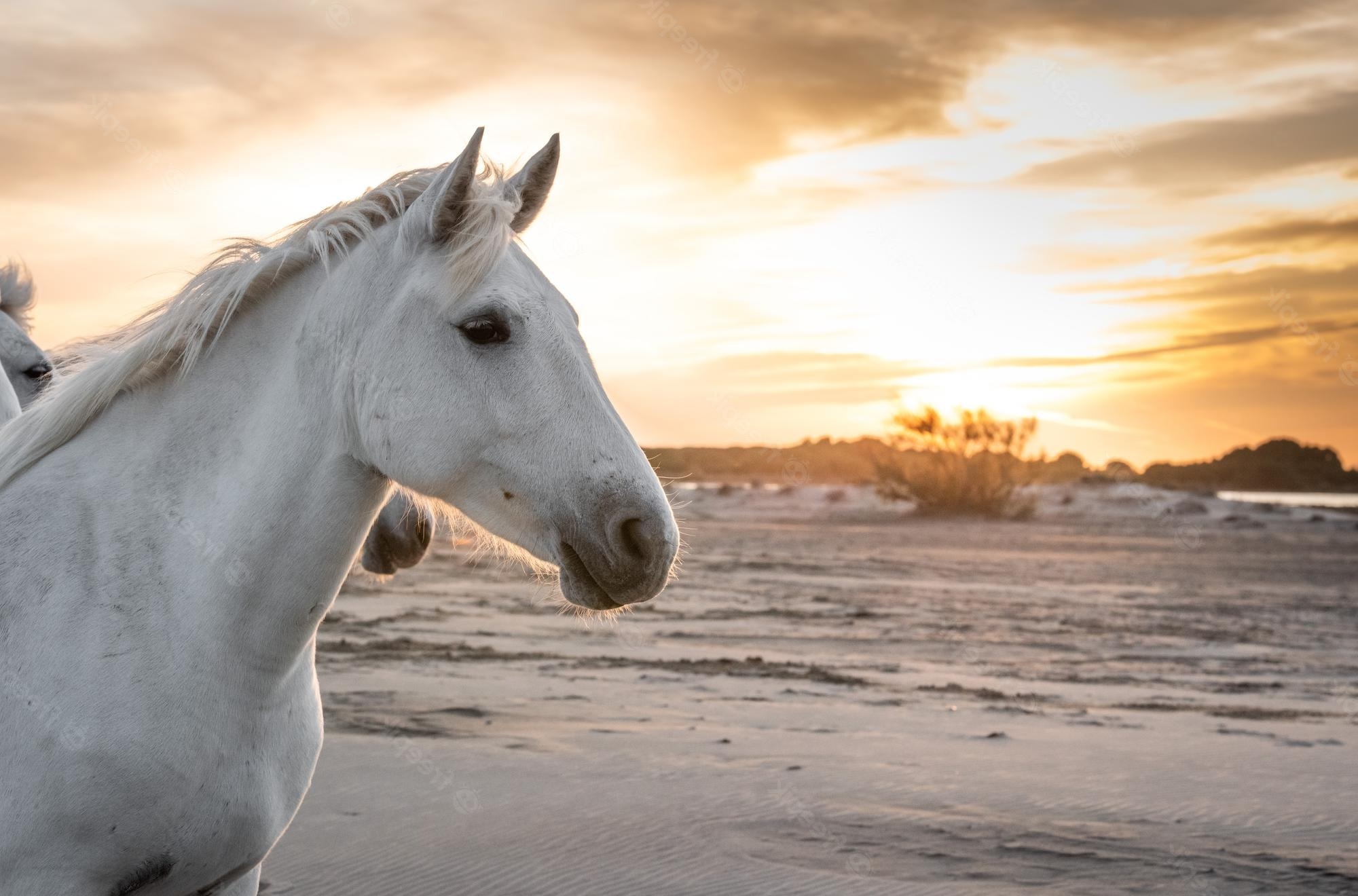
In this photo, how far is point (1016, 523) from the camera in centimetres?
2727

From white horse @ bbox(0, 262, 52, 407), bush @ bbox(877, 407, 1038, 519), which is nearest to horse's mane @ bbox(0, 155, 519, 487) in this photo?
white horse @ bbox(0, 262, 52, 407)

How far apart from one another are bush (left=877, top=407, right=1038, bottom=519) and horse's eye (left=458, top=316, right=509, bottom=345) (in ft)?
90.3

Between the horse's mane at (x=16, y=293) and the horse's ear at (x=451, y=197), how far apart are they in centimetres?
332

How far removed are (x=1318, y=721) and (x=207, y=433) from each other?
7224 millimetres

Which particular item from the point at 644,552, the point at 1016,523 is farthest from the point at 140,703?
the point at 1016,523

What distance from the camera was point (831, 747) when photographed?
5902 mm

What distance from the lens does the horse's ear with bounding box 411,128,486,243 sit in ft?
6.07

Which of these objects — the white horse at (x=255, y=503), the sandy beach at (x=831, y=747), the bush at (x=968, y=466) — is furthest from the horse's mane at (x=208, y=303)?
the bush at (x=968, y=466)

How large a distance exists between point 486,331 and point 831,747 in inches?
181

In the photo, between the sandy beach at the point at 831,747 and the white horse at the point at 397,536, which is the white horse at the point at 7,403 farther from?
the sandy beach at the point at 831,747

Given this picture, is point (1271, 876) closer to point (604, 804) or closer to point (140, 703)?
point (604, 804)

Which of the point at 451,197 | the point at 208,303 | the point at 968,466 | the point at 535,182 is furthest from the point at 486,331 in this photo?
the point at 968,466

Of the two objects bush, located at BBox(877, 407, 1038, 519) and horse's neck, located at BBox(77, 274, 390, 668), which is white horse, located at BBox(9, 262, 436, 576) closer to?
horse's neck, located at BBox(77, 274, 390, 668)

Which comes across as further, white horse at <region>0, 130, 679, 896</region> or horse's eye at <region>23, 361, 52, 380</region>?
horse's eye at <region>23, 361, 52, 380</region>
